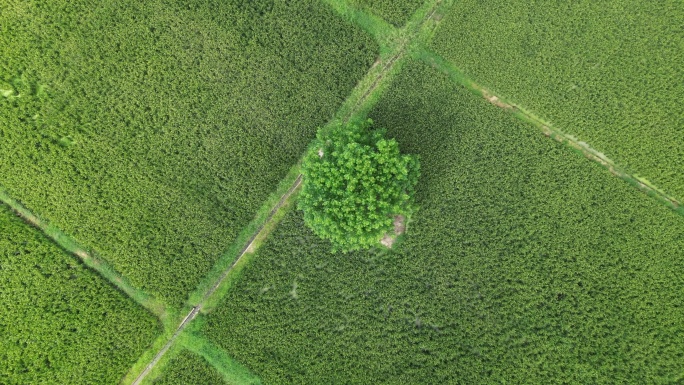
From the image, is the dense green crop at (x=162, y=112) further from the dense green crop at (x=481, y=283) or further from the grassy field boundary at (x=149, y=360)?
the dense green crop at (x=481, y=283)

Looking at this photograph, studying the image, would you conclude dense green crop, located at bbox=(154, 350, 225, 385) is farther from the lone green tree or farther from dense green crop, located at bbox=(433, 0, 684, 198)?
dense green crop, located at bbox=(433, 0, 684, 198)

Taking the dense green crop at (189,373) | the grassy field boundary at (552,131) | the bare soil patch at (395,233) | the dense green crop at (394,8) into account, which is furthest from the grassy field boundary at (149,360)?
the dense green crop at (394,8)

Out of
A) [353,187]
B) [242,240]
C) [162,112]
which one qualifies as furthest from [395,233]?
[162,112]

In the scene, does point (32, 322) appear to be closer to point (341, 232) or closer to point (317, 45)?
point (341, 232)

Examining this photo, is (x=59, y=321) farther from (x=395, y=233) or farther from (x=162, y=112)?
(x=395, y=233)

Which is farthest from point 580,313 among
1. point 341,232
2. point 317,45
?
point 317,45
